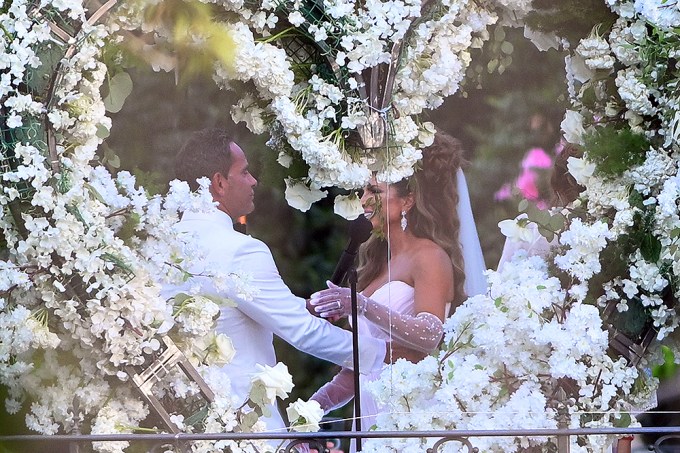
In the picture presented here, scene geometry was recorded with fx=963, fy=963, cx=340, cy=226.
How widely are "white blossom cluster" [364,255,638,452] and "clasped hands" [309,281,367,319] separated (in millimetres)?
283

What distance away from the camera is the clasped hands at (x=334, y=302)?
369cm

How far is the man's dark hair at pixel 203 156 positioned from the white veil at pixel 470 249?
921mm

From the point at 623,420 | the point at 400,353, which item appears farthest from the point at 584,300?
the point at 400,353

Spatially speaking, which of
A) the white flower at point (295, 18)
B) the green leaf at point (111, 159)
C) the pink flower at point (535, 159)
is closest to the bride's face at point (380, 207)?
the pink flower at point (535, 159)

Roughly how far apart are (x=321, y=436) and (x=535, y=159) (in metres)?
1.34

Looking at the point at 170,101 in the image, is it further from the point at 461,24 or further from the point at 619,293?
the point at 619,293

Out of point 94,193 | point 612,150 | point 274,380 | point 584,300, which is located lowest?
point 274,380

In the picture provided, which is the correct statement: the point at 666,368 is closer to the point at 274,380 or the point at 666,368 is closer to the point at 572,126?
the point at 572,126

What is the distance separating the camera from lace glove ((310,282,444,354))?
3.70 metres

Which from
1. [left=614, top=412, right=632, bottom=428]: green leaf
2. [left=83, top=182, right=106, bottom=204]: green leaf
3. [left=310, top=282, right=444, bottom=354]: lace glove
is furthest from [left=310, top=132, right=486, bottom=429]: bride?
[left=83, top=182, right=106, bottom=204]: green leaf

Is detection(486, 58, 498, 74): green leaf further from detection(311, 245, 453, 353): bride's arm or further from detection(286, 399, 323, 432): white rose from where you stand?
detection(286, 399, 323, 432): white rose

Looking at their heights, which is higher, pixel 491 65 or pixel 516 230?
pixel 491 65

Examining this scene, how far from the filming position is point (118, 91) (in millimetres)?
3643

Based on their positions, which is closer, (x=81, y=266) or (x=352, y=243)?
(x=81, y=266)
